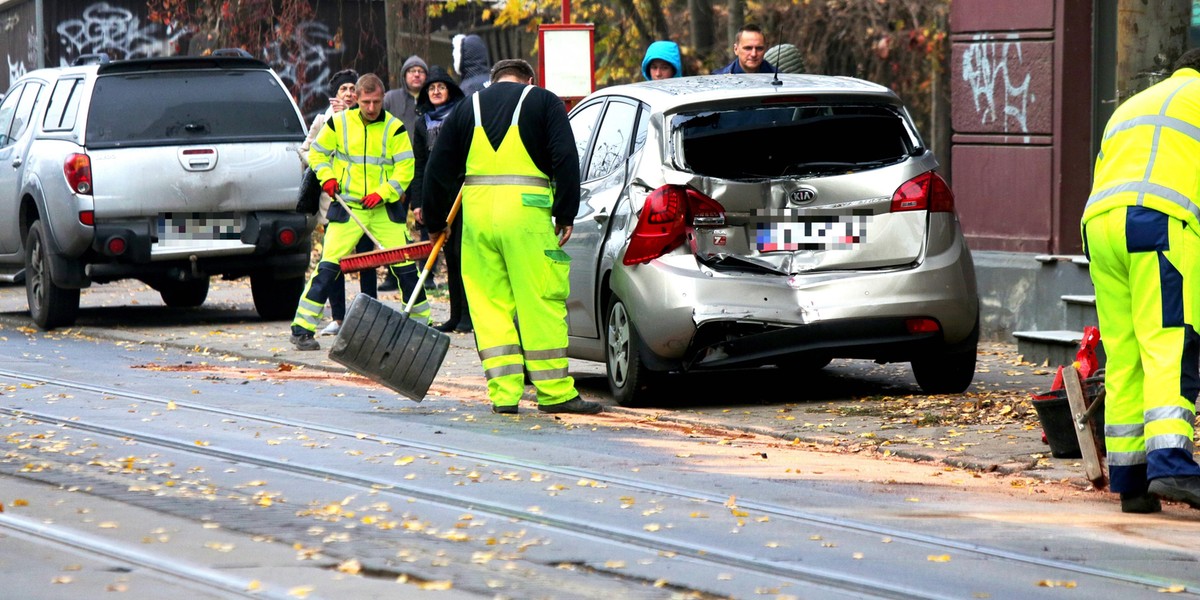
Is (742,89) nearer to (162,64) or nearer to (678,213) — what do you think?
(678,213)

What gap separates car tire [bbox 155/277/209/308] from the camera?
1623cm

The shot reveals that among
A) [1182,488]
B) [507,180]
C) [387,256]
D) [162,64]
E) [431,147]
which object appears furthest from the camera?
[162,64]

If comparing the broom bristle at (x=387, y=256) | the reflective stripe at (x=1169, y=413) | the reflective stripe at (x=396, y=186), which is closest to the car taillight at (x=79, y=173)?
the reflective stripe at (x=396, y=186)

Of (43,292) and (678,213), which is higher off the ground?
(678,213)

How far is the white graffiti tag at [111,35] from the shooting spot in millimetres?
28500

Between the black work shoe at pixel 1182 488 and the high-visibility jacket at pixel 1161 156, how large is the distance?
862 mm

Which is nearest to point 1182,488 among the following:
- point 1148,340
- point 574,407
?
point 1148,340

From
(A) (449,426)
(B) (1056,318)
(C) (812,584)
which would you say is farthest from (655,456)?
A: (B) (1056,318)

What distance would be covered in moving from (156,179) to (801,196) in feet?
19.8

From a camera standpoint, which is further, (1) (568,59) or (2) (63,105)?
(1) (568,59)

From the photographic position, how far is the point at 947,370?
9.74 m

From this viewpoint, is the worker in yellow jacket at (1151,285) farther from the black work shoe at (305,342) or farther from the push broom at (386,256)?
the black work shoe at (305,342)

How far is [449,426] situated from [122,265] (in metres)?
5.66

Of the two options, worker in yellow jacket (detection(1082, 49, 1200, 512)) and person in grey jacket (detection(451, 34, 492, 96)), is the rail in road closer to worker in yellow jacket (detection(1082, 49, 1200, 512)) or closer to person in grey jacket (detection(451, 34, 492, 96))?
worker in yellow jacket (detection(1082, 49, 1200, 512))
